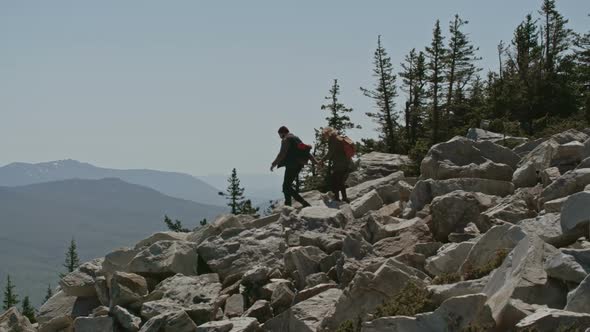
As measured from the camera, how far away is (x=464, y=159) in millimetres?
→ 19984

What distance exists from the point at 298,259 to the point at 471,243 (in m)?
3.88

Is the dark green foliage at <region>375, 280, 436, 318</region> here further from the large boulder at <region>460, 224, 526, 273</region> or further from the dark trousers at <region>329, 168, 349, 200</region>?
the dark trousers at <region>329, 168, 349, 200</region>

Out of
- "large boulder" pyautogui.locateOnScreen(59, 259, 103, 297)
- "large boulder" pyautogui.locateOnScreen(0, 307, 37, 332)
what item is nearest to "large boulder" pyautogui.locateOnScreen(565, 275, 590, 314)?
"large boulder" pyautogui.locateOnScreen(59, 259, 103, 297)

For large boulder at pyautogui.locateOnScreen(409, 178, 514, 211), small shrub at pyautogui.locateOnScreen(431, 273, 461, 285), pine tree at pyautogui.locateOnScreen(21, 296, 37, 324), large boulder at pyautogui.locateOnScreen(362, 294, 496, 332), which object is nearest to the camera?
large boulder at pyautogui.locateOnScreen(362, 294, 496, 332)

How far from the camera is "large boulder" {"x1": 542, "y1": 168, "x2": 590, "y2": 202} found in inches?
559

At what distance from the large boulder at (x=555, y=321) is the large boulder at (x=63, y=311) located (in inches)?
471

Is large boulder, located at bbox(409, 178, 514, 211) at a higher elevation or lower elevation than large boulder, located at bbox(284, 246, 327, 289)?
higher

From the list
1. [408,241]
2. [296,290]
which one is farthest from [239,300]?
[408,241]

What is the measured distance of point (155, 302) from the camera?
15.0 m

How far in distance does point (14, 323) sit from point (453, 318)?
481 inches

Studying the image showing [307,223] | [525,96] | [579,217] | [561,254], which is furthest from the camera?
[525,96]

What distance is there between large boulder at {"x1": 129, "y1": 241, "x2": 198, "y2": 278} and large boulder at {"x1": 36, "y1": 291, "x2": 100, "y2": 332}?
170 cm

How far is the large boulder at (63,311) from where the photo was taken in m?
17.1

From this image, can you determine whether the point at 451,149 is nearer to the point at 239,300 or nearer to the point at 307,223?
the point at 307,223
